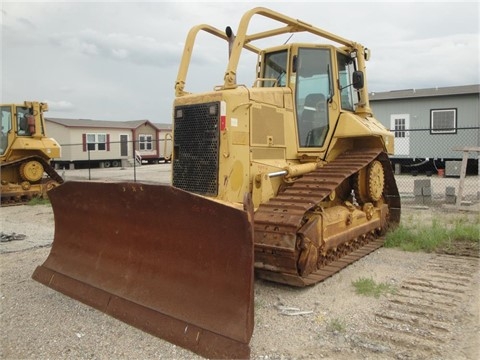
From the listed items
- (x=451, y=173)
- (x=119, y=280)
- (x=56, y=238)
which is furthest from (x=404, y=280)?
(x=451, y=173)

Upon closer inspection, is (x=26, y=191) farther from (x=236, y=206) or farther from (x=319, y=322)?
(x=319, y=322)

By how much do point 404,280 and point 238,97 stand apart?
2.86m

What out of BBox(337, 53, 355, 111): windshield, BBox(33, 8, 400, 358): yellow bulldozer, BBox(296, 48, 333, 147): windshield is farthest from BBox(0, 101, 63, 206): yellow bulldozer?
BBox(337, 53, 355, 111): windshield

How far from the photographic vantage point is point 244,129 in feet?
16.6

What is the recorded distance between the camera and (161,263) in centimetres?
401

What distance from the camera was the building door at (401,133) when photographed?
1975cm

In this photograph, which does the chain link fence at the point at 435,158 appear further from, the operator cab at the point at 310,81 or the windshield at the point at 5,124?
the windshield at the point at 5,124

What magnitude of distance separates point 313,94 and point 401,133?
15.6m

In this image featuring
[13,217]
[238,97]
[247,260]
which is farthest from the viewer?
[13,217]

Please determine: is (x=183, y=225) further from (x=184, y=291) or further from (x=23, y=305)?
(x=23, y=305)

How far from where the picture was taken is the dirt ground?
3.38m

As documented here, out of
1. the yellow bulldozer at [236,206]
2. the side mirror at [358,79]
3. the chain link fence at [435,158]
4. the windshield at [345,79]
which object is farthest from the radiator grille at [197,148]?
the chain link fence at [435,158]

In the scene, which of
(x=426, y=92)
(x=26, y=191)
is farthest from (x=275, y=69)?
(x=426, y=92)

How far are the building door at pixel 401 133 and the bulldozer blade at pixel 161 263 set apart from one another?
1761 centimetres
